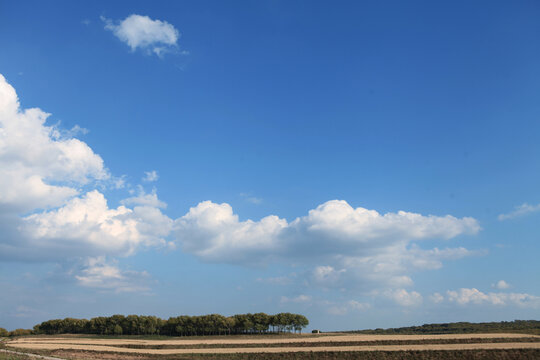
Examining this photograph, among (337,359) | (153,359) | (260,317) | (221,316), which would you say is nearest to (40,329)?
(221,316)

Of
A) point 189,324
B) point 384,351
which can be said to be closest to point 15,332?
point 189,324

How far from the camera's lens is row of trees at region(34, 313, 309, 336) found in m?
150

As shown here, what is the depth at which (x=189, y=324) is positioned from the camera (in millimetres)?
158375

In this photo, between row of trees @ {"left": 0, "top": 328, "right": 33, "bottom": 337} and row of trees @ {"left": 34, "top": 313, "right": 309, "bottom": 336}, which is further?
row of trees @ {"left": 0, "top": 328, "right": 33, "bottom": 337}

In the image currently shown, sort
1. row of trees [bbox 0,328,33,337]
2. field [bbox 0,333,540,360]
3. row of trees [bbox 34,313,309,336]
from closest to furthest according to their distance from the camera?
field [bbox 0,333,540,360]
row of trees [bbox 34,313,309,336]
row of trees [bbox 0,328,33,337]

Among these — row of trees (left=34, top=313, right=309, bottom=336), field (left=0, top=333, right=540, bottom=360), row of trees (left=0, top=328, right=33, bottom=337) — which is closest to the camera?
field (left=0, top=333, right=540, bottom=360)

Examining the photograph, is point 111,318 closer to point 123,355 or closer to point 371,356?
point 123,355

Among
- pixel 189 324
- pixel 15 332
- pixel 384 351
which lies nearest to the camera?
pixel 384 351

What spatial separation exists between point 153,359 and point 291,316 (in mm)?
77371

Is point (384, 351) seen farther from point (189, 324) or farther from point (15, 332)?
point (15, 332)

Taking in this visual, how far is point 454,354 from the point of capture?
67.4m

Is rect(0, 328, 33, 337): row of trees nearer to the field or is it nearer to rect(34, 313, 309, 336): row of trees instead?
rect(34, 313, 309, 336): row of trees

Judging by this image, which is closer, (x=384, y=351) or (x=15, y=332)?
(x=384, y=351)

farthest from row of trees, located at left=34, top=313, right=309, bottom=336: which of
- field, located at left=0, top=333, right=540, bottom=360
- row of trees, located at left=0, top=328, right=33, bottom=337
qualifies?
field, located at left=0, top=333, right=540, bottom=360
